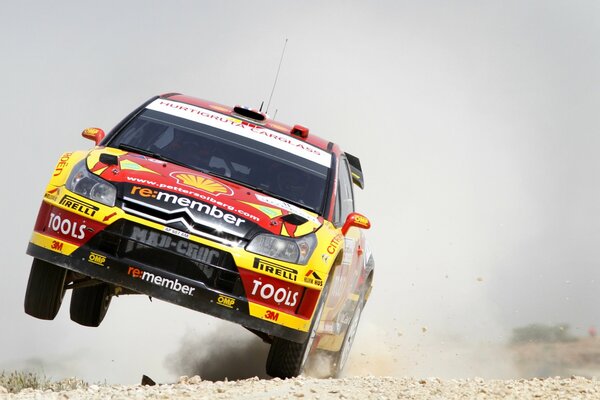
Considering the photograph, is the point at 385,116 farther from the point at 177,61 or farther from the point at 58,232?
the point at 58,232

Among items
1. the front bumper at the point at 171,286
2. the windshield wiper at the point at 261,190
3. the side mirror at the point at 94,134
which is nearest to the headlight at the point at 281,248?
the front bumper at the point at 171,286

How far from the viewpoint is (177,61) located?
38594 millimetres

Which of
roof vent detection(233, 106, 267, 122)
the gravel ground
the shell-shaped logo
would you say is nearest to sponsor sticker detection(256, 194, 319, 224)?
the shell-shaped logo

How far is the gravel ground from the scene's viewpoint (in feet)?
23.0

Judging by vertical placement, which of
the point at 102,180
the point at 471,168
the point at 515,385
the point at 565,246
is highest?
the point at 471,168

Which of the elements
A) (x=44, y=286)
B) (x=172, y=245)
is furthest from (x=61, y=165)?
(x=172, y=245)

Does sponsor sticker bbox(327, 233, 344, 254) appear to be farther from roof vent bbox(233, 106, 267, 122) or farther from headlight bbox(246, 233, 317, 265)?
roof vent bbox(233, 106, 267, 122)

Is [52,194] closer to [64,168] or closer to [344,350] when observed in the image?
[64,168]

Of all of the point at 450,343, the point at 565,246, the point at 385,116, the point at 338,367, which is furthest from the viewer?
the point at 385,116

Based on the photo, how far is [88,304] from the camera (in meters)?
9.73

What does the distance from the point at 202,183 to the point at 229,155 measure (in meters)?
0.88

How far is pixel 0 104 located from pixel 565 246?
18284 mm

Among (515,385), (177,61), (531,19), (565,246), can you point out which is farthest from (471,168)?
(515,385)

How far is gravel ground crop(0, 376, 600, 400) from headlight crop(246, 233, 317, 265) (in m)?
0.72
